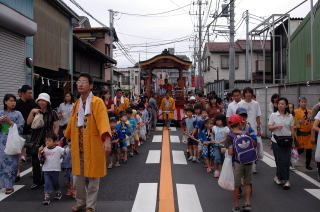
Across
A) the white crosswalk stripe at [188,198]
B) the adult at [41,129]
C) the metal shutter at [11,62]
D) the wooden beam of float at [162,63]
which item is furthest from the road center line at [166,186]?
the wooden beam of float at [162,63]

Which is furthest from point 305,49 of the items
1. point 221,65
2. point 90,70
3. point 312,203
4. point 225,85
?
point 221,65

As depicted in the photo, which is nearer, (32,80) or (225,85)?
(32,80)

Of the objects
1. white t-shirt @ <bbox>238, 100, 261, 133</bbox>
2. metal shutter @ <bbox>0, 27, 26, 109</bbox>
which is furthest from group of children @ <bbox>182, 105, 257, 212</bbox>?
metal shutter @ <bbox>0, 27, 26, 109</bbox>

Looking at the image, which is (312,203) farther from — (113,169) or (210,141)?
(113,169)

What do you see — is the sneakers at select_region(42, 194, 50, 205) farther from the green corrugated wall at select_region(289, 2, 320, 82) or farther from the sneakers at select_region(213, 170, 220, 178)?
the green corrugated wall at select_region(289, 2, 320, 82)

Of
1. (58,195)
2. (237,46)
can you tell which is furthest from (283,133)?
(237,46)

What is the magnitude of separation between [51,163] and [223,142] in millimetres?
3133

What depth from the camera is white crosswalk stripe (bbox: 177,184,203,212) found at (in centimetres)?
534

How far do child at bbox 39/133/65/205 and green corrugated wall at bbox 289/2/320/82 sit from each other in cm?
1081

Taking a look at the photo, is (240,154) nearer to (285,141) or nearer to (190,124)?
(285,141)

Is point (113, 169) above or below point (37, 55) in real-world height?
below

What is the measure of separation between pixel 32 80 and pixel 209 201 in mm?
9092

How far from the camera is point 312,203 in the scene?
18.8ft

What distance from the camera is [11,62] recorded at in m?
11.6
